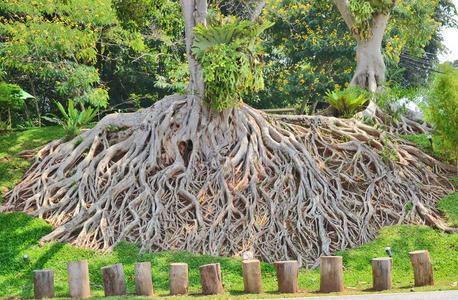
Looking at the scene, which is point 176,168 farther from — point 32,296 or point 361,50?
point 361,50

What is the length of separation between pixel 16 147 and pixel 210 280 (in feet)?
24.0

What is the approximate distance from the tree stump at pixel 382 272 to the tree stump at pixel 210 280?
1789mm

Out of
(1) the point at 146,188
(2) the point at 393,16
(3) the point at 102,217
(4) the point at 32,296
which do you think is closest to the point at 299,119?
(1) the point at 146,188

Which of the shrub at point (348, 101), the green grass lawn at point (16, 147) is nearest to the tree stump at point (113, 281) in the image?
the green grass lawn at point (16, 147)

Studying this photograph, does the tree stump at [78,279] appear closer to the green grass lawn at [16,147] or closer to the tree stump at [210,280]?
the tree stump at [210,280]

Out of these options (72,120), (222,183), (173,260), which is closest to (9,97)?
(72,120)

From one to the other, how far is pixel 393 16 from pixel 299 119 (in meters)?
8.56

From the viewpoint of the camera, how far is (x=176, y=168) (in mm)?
9445

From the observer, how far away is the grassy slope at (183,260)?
6.97 metres

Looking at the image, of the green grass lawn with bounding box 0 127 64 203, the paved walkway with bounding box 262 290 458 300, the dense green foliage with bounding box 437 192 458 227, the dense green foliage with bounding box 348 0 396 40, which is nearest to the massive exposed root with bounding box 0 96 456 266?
the dense green foliage with bounding box 437 192 458 227

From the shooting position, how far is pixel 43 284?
600 cm

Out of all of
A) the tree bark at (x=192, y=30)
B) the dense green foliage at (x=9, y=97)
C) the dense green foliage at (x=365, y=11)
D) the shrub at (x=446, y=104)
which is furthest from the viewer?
the dense green foliage at (x=365, y=11)

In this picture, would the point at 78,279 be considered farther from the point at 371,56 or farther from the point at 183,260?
the point at 371,56

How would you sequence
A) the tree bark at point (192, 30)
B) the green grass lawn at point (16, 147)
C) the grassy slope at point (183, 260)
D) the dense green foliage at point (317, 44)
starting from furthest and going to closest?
the dense green foliage at point (317, 44)
the green grass lawn at point (16, 147)
the tree bark at point (192, 30)
the grassy slope at point (183, 260)
